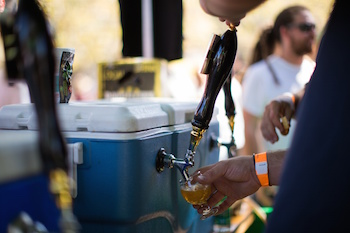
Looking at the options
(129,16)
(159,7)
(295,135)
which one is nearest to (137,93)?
(159,7)

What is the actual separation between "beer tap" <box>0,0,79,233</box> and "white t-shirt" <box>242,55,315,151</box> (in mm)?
2311

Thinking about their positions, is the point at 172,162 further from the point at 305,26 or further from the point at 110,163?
the point at 305,26

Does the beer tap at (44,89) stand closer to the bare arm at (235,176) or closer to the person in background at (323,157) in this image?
the person in background at (323,157)

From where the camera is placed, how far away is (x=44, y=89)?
61cm

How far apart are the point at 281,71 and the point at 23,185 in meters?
2.43

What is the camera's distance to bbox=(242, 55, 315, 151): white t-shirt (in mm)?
2854

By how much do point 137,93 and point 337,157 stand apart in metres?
1.87

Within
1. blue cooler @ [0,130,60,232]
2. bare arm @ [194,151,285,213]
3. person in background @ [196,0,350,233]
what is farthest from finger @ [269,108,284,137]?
blue cooler @ [0,130,60,232]

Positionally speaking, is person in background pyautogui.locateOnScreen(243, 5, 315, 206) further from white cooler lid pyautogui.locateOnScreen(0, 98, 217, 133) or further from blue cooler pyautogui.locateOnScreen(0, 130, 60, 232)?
blue cooler pyautogui.locateOnScreen(0, 130, 60, 232)

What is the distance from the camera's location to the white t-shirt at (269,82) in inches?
112

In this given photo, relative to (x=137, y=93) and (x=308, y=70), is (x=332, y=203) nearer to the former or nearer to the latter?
(x=137, y=93)

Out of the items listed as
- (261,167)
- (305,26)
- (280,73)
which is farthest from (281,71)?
(261,167)

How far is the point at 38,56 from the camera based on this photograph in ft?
1.99

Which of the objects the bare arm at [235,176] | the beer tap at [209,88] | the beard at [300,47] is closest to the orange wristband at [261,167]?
the bare arm at [235,176]
